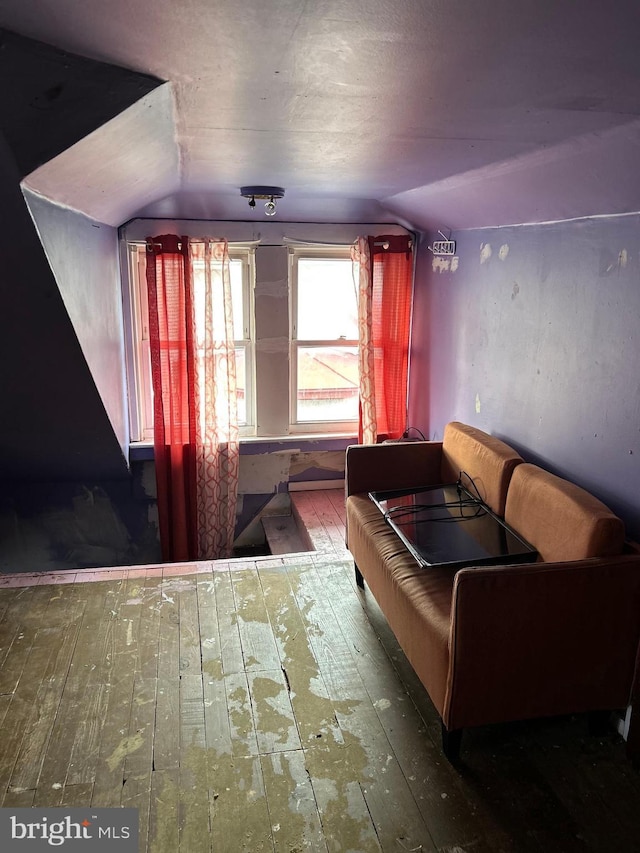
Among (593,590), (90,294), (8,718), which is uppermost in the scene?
(90,294)

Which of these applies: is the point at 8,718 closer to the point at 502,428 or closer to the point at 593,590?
the point at 593,590

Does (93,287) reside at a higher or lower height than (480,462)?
higher

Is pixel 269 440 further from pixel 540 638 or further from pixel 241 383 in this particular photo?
pixel 540 638

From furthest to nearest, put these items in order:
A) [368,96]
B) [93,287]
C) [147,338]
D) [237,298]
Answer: [237,298] < [147,338] < [93,287] < [368,96]

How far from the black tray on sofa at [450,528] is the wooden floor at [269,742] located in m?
0.53

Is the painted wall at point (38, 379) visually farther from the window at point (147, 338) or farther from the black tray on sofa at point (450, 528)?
the black tray on sofa at point (450, 528)

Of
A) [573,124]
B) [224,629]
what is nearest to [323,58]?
[573,124]

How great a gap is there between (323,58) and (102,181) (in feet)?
4.75

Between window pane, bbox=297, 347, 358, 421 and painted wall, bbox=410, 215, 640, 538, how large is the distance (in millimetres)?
909

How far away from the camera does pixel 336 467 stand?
4.93 metres

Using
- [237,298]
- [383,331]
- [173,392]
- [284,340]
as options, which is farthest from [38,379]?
[383,331]

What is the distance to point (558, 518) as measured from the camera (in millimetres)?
2422

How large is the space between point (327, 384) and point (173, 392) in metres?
1.19

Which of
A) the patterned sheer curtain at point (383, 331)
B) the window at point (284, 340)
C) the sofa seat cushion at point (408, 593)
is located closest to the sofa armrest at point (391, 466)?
the sofa seat cushion at point (408, 593)
